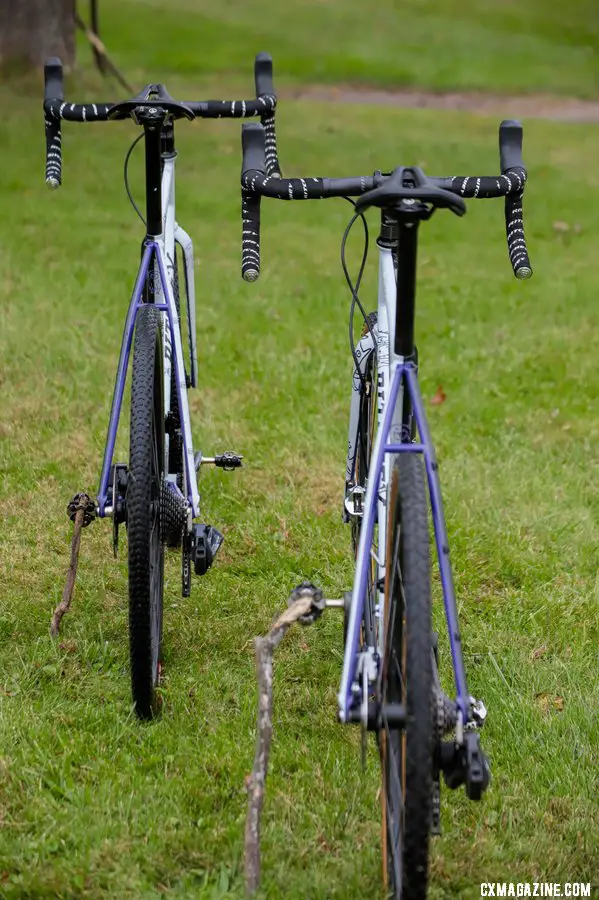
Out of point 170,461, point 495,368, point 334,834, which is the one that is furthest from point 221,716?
point 495,368

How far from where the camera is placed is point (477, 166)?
12.0 m

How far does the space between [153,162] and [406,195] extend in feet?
4.39

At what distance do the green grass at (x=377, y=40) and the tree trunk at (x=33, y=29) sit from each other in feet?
15.9

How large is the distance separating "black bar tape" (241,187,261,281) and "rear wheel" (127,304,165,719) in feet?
1.44

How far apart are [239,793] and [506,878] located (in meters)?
0.80

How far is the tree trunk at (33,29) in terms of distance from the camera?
1204cm

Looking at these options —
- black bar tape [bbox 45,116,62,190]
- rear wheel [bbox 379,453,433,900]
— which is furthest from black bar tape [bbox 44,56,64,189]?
rear wheel [bbox 379,453,433,900]

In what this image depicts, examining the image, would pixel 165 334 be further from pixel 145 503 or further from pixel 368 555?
pixel 368 555

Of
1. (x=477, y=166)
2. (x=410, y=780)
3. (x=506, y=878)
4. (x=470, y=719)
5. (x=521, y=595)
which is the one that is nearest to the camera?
(x=410, y=780)

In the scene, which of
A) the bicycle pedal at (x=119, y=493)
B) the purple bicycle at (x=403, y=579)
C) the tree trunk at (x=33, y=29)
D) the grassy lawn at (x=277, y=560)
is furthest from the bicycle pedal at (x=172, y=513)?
the tree trunk at (x=33, y=29)

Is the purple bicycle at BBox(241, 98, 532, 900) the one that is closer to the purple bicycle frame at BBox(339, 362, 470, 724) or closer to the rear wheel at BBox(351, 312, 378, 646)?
the purple bicycle frame at BBox(339, 362, 470, 724)

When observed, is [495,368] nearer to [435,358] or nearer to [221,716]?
[435,358]

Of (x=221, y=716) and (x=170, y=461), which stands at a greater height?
(x=170, y=461)

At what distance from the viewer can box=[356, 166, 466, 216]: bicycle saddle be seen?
276 centimetres
